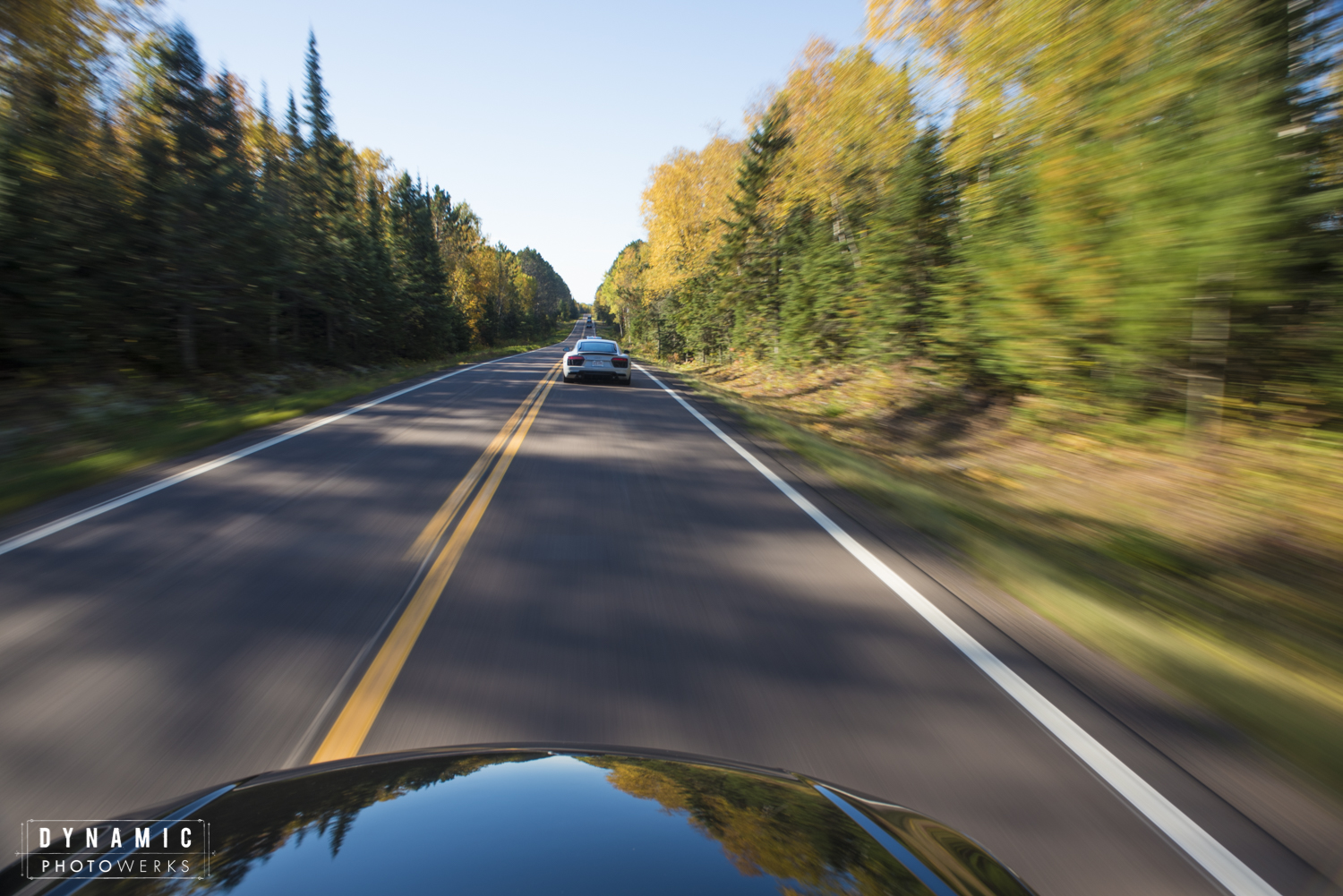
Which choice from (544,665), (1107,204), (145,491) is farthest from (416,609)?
(1107,204)

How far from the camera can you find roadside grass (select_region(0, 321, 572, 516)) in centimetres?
788

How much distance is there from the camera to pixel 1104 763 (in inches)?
122

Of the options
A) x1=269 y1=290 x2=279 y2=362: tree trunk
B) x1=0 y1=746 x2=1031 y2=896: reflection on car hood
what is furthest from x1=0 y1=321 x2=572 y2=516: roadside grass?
x1=0 y1=746 x2=1031 y2=896: reflection on car hood

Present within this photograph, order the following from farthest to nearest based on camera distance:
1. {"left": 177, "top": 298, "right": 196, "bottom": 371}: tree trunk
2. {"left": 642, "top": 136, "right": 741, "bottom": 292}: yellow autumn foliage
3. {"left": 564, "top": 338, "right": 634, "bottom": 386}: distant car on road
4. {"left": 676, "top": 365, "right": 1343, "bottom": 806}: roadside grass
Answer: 1. {"left": 642, "top": 136, "right": 741, "bottom": 292}: yellow autumn foliage
2. {"left": 564, "top": 338, "right": 634, "bottom": 386}: distant car on road
3. {"left": 177, "top": 298, "right": 196, "bottom": 371}: tree trunk
4. {"left": 676, "top": 365, "right": 1343, "bottom": 806}: roadside grass

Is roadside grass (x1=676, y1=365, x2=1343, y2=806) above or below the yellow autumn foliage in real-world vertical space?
below

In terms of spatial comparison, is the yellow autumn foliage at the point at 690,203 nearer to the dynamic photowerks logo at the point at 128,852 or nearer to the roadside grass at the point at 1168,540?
the roadside grass at the point at 1168,540

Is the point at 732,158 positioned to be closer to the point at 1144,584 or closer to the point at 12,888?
the point at 1144,584

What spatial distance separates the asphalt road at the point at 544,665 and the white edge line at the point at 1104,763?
0.06 m

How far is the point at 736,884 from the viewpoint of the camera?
1516 mm

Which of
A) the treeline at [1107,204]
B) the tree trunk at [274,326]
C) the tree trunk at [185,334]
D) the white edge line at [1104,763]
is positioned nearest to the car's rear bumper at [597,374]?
the treeline at [1107,204]

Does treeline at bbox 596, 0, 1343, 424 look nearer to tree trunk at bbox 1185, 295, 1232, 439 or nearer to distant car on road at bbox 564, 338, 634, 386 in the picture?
tree trunk at bbox 1185, 295, 1232, 439

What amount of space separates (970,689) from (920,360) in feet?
52.1

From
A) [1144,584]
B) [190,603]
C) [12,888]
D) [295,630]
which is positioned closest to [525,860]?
[12,888]

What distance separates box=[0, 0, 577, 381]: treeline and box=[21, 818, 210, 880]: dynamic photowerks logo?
48.6 feet
